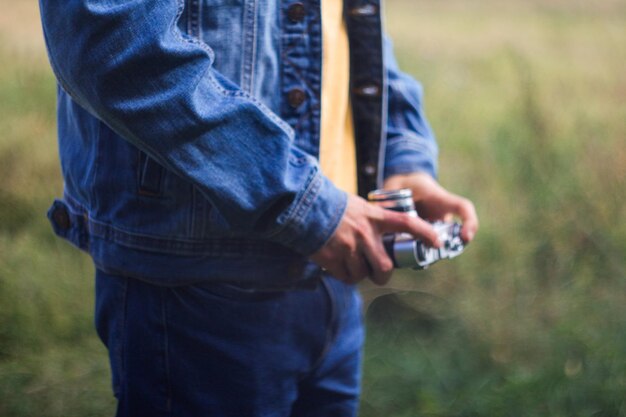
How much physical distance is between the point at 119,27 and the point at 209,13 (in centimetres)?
18

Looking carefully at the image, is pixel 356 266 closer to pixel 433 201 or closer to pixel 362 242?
pixel 362 242

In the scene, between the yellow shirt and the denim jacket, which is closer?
the denim jacket

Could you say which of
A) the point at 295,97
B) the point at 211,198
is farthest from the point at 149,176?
the point at 295,97

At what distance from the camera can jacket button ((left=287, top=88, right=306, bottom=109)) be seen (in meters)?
1.37

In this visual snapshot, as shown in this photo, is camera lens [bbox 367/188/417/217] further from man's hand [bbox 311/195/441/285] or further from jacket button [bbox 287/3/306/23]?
jacket button [bbox 287/3/306/23]

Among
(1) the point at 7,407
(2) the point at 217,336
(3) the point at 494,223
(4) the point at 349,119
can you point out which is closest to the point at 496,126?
(3) the point at 494,223

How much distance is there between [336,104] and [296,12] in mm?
190

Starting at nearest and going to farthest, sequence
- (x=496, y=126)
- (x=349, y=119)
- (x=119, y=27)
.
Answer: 1. (x=119, y=27)
2. (x=349, y=119)
3. (x=496, y=126)

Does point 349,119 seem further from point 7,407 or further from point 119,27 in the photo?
point 7,407

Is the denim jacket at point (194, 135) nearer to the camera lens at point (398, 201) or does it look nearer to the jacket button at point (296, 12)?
the jacket button at point (296, 12)

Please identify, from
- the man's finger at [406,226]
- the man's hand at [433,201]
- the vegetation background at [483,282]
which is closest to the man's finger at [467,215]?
the man's hand at [433,201]

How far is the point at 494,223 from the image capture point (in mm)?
A: 3600

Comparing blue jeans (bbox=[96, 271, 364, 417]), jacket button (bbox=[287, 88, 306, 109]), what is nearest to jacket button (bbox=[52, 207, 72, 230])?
blue jeans (bbox=[96, 271, 364, 417])

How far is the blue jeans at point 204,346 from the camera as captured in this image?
1.33m
